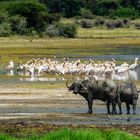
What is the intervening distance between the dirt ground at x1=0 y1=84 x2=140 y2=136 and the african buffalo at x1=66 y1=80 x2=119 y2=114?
539 mm

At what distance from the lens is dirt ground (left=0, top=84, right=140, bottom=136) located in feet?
70.6

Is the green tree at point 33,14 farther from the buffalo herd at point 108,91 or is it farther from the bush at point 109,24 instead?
the buffalo herd at point 108,91

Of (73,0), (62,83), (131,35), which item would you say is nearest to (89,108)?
(62,83)

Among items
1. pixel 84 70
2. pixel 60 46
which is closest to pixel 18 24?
pixel 60 46

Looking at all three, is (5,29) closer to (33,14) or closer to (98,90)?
(33,14)

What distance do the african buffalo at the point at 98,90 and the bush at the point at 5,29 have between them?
76.9m

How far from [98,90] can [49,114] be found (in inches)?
90.2

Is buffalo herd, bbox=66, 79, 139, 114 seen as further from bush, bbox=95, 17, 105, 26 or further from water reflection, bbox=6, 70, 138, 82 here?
bush, bbox=95, 17, 105, 26

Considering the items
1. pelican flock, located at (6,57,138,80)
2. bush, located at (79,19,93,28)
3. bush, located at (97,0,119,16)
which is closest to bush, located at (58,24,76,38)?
bush, located at (79,19,93,28)

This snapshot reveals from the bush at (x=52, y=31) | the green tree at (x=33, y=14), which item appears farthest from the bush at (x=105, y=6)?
the bush at (x=52, y=31)

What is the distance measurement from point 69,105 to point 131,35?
3592 inches

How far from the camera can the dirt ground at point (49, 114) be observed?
2152 centimetres

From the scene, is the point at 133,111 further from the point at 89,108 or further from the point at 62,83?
the point at 62,83

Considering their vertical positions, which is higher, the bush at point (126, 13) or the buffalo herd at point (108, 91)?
the buffalo herd at point (108, 91)
